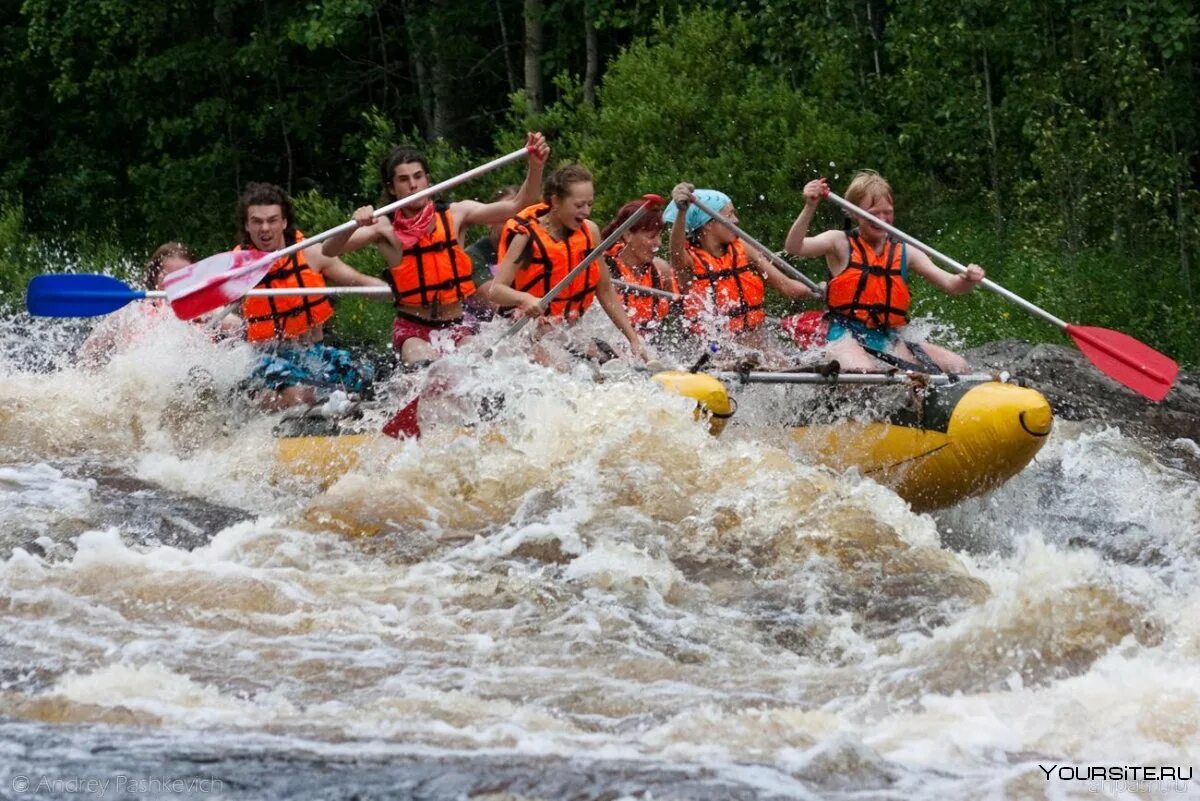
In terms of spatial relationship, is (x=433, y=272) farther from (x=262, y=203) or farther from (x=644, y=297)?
(x=644, y=297)

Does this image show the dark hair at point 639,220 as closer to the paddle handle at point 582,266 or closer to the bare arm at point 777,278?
the paddle handle at point 582,266

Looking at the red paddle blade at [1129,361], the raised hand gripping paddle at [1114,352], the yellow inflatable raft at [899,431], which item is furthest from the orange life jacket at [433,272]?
the red paddle blade at [1129,361]

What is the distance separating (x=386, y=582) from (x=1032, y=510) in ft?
11.0

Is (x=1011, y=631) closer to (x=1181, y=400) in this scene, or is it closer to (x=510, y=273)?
(x=510, y=273)

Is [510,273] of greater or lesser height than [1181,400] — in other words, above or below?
above

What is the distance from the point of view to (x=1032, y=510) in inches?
324

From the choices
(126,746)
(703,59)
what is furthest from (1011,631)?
(703,59)

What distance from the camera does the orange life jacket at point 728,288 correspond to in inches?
347

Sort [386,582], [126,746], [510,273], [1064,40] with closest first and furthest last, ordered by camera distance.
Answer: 1. [126,746]
2. [386,582]
3. [510,273]
4. [1064,40]

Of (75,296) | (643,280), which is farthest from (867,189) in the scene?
(75,296)

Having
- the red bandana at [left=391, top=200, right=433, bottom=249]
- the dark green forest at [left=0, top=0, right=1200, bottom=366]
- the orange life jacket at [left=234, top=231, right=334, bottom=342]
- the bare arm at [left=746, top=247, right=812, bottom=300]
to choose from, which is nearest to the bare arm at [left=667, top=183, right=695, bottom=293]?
the bare arm at [left=746, top=247, right=812, bottom=300]

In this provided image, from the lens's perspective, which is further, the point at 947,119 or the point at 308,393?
the point at 947,119

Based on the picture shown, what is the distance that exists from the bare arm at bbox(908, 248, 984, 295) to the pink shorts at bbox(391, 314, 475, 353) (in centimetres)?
198

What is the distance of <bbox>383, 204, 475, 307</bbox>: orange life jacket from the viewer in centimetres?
830
